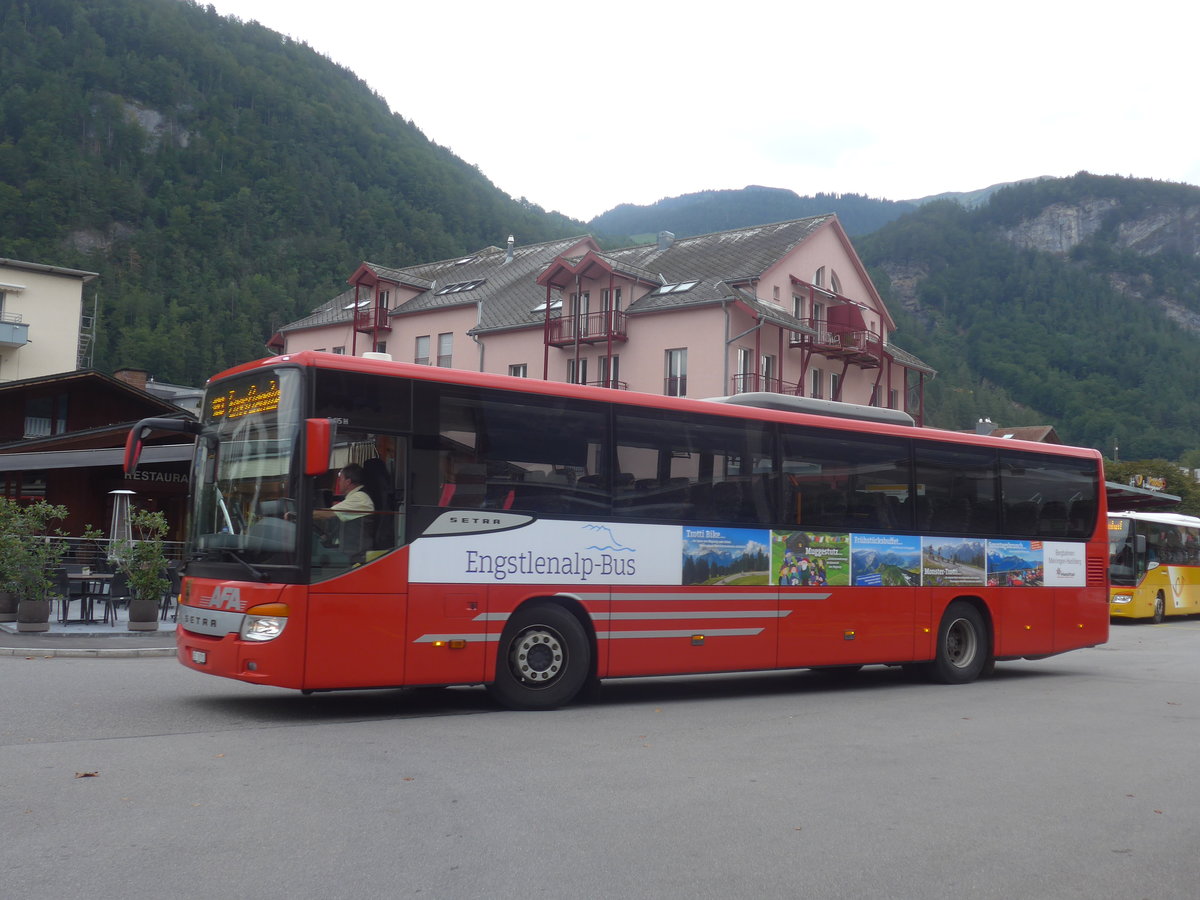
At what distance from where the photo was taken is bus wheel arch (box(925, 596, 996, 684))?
48.9 feet

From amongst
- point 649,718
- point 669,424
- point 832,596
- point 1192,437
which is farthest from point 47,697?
point 1192,437

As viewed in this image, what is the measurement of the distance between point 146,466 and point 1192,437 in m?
106

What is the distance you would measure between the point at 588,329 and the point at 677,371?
4563 mm

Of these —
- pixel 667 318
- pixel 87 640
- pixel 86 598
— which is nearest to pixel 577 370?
pixel 667 318

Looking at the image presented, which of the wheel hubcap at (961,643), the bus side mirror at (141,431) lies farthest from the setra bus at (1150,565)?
the bus side mirror at (141,431)

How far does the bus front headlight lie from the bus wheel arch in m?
8.58

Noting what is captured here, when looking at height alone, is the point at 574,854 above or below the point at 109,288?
below

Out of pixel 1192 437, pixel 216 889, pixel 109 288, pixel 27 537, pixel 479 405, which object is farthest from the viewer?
pixel 1192 437

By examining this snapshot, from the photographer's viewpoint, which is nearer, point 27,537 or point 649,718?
point 649,718

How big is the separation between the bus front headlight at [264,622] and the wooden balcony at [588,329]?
36927 mm

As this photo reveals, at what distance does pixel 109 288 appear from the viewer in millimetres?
99500

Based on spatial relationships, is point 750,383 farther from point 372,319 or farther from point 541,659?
point 541,659

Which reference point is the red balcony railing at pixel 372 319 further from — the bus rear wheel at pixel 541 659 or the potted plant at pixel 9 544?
the bus rear wheel at pixel 541 659

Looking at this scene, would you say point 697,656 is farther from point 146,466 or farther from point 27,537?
point 146,466
